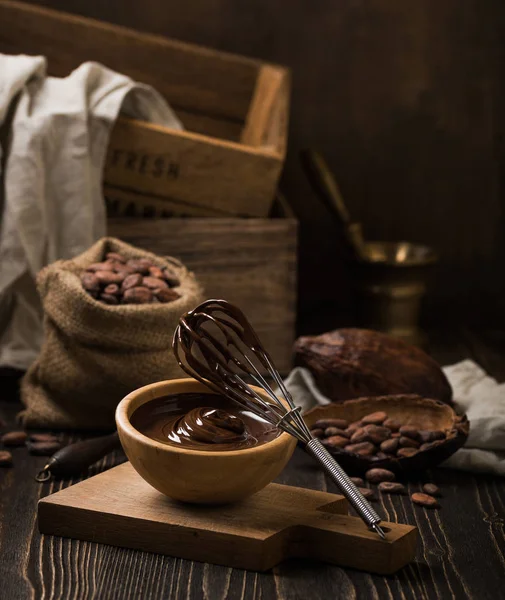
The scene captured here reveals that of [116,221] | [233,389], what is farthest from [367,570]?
[116,221]

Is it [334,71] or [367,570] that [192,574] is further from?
[334,71]

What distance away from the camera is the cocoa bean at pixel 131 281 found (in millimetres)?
1804

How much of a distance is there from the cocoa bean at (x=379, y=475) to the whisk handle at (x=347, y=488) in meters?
0.34

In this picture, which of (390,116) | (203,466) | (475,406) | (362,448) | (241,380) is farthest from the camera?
(390,116)

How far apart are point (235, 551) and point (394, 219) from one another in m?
1.88

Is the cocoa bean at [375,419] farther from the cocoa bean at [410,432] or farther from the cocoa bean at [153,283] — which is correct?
the cocoa bean at [153,283]

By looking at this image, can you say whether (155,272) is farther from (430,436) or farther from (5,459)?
(430,436)

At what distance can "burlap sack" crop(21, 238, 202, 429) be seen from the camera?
1.76 metres

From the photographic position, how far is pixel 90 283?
70.6 inches

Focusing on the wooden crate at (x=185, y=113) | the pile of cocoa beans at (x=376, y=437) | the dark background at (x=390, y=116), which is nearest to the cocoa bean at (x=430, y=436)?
the pile of cocoa beans at (x=376, y=437)

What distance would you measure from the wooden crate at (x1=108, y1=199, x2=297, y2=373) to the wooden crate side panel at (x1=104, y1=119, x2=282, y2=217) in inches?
2.4

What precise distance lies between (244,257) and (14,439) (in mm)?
758

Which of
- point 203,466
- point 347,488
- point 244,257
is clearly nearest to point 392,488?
point 347,488

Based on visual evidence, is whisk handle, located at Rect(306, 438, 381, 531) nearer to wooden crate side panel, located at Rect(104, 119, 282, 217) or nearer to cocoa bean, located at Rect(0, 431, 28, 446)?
cocoa bean, located at Rect(0, 431, 28, 446)
